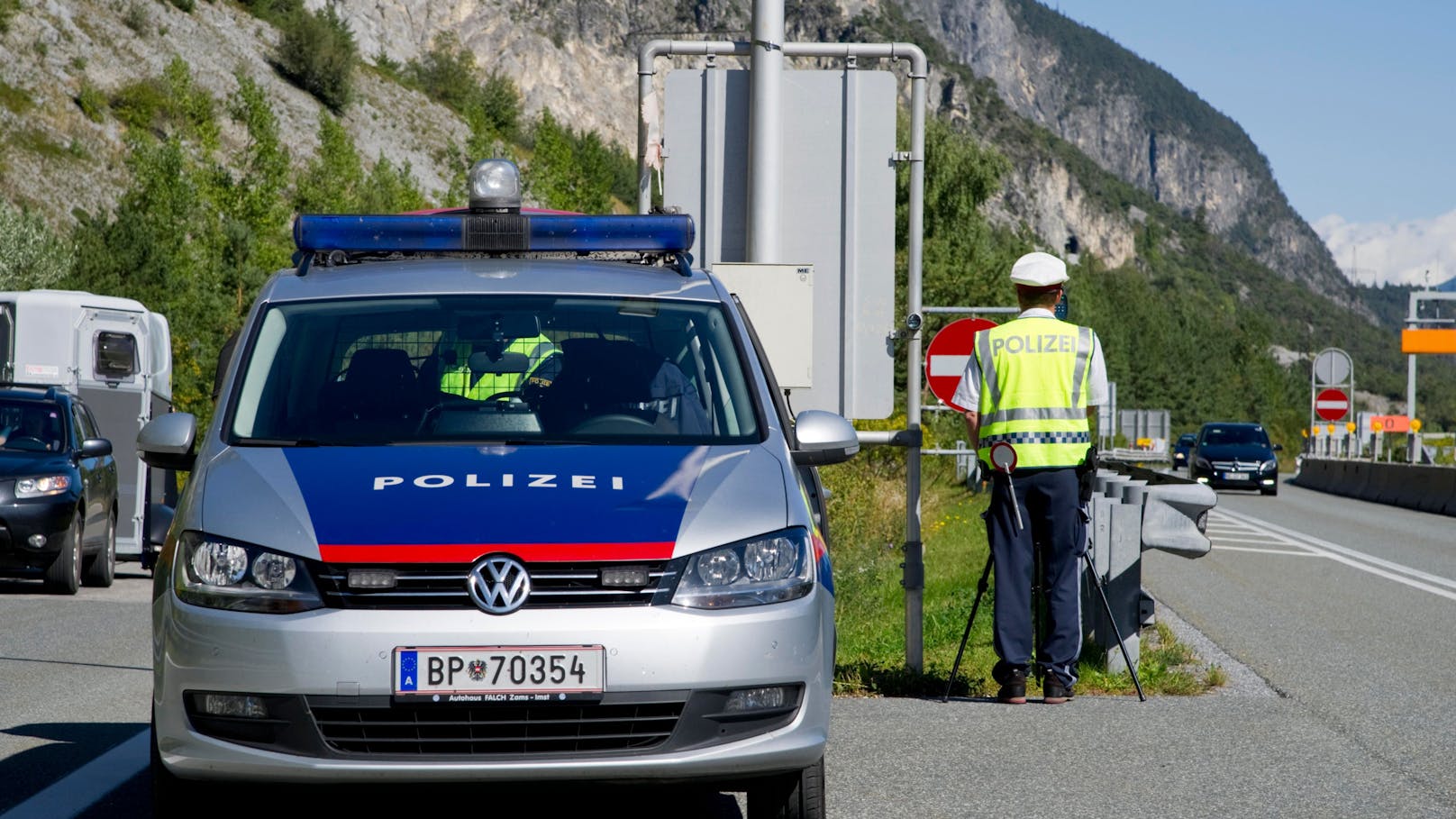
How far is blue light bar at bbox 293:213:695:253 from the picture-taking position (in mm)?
6445

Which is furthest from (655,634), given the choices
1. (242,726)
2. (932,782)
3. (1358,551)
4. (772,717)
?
(1358,551)

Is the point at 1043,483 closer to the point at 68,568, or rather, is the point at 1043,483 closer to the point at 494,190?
the point at 494,190

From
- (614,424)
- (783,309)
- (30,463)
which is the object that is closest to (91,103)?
(30,463)

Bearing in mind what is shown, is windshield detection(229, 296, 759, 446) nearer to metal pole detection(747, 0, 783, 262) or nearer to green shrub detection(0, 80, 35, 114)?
metal pole detection(747, 0, 783, 262)

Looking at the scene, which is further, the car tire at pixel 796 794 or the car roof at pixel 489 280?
the car roof at pixel 489 280

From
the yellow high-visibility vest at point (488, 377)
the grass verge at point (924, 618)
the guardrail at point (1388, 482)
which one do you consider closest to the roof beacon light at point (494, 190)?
the yellow high-visibility vest at point (488, 377)

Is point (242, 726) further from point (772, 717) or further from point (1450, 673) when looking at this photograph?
point (1450, 673)

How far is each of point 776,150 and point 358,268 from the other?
3202mm

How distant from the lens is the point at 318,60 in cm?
10288

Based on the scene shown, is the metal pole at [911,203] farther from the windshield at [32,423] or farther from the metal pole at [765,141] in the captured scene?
the windshield at [32,423]

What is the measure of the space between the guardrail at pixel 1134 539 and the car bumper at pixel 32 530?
9595 mm

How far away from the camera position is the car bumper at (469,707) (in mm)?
4391

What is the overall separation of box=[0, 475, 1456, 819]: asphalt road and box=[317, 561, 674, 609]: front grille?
1.65 feet

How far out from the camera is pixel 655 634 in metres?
4.45
